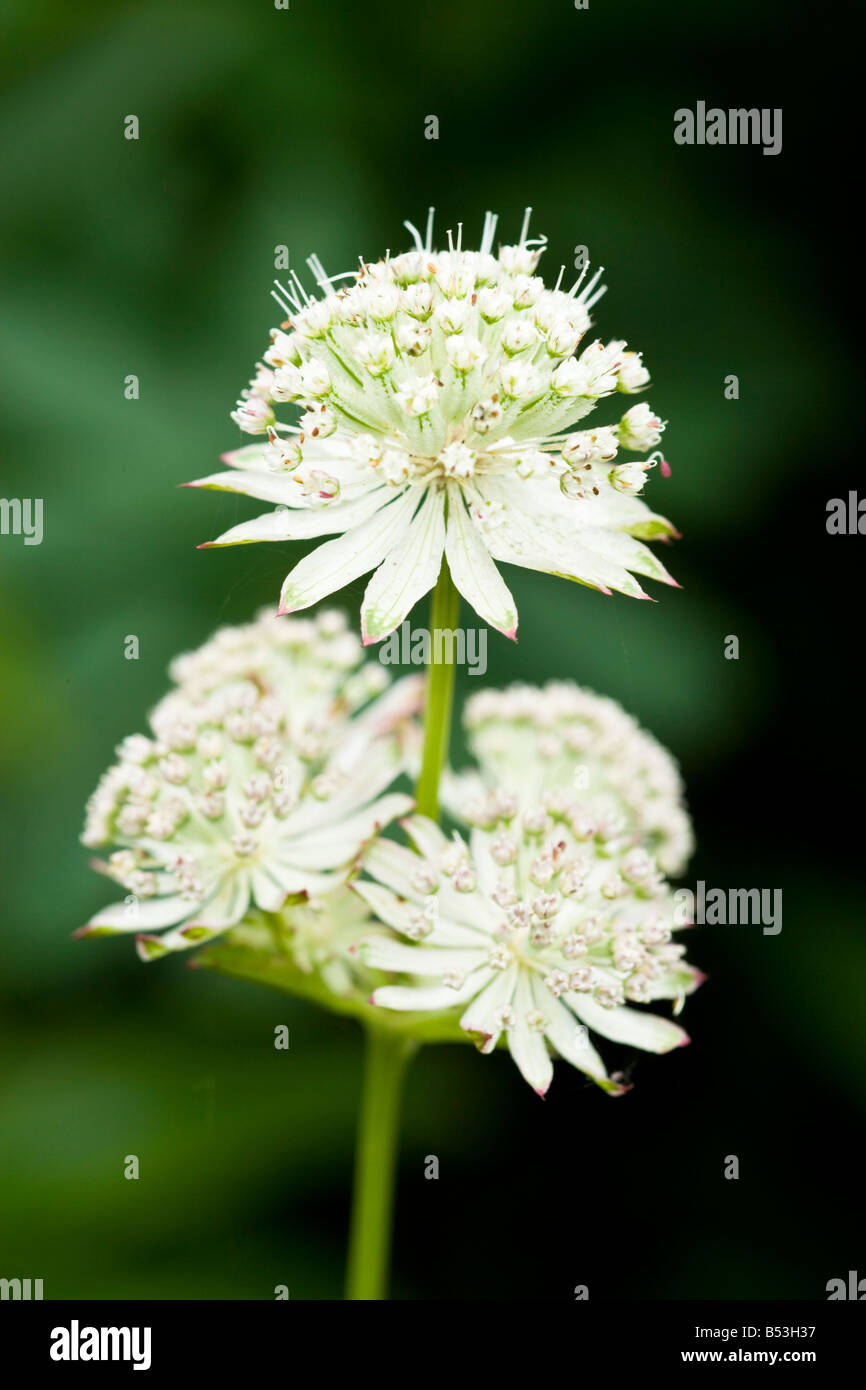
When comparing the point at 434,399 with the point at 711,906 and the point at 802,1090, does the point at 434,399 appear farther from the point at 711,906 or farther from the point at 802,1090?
the point at 802,1090

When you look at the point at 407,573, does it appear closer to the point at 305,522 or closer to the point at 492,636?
the point at 305,522

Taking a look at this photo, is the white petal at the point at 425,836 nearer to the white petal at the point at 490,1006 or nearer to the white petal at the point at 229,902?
the white petal at the point at 490,1006

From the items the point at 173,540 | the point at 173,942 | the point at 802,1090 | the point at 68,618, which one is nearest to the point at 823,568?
the point at 802,1090

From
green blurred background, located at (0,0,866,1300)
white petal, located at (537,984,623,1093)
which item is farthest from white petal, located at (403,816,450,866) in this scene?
green blurred background, located at (0,0,866,1300)

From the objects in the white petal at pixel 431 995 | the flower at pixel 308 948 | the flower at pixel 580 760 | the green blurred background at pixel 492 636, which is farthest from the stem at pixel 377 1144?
the green blurred background at pixel 492 636

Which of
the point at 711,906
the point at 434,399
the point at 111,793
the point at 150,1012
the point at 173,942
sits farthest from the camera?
the point at 711,906

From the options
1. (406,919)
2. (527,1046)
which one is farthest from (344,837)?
(527,1046)

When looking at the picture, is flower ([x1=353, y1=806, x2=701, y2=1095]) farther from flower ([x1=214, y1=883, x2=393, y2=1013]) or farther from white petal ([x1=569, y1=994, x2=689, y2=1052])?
flower ([x1=214, y1=883, x2=393, y2=1013])
